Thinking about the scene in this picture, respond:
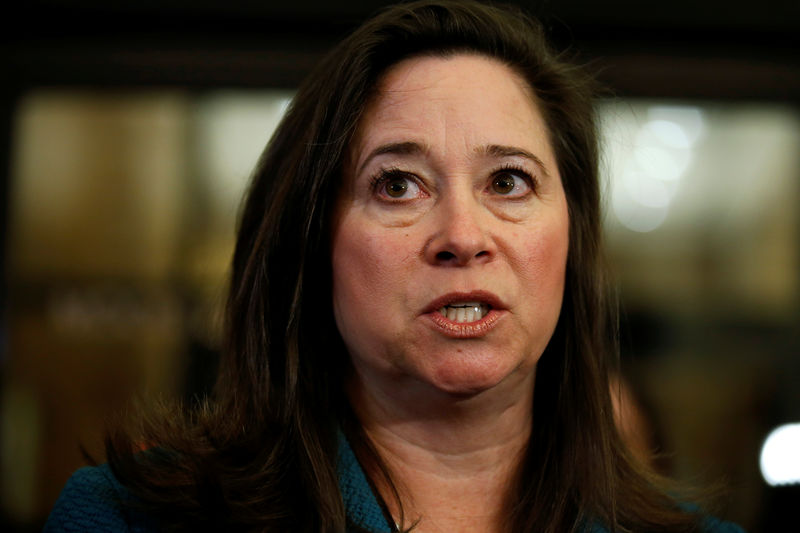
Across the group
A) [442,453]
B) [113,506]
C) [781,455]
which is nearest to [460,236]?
[442,453]

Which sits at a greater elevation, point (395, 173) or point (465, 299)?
point (395, 173)

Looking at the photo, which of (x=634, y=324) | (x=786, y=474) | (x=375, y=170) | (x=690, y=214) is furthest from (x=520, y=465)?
(x=690, y=214)

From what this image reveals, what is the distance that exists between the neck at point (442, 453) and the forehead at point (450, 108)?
0.37 meters

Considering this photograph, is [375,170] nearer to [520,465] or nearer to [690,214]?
[520,465]

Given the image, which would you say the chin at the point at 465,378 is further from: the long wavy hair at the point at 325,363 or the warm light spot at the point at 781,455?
the warm light spot at the point at 781,455

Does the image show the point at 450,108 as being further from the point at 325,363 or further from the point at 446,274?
the point at 325,363

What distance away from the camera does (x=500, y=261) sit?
123cm

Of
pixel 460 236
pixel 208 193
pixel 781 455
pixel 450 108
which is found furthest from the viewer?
pixel 208 193

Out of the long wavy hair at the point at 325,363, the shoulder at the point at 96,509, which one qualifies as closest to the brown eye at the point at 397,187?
the long wavy hair at the point at 325,363

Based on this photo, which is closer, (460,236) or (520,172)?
(460,236)

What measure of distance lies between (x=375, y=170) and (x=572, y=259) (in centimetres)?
39

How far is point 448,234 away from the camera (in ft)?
3.93

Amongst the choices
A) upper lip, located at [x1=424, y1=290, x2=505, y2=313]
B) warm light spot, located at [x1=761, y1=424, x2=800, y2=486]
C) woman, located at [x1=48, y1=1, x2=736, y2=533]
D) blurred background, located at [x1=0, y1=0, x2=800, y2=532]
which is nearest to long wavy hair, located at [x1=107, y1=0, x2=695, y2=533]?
woman, located at [x1=48, y1=1, x2=736, y2=533]

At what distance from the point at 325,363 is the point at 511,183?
41 centimetres
